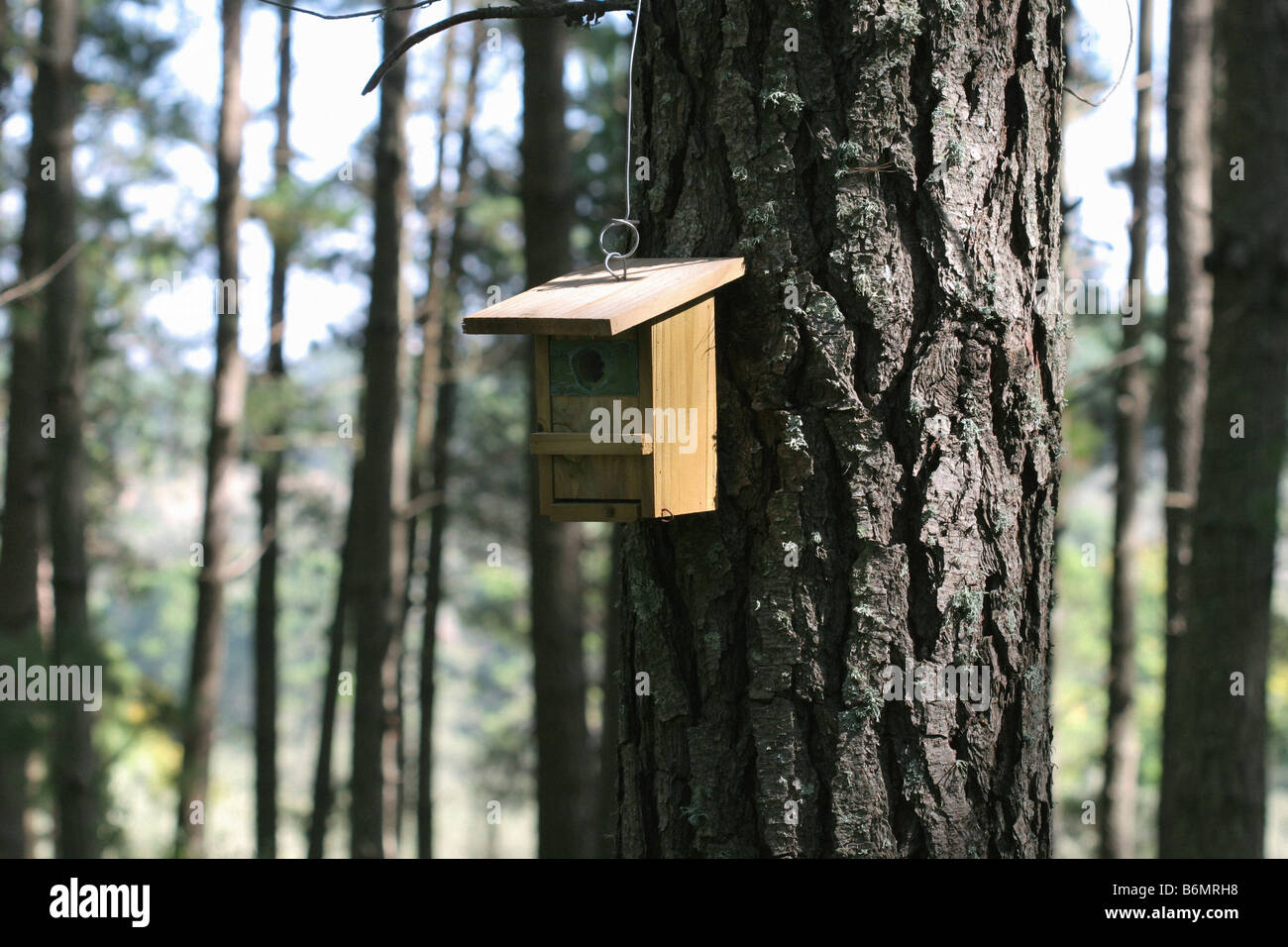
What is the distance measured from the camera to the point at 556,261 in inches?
253

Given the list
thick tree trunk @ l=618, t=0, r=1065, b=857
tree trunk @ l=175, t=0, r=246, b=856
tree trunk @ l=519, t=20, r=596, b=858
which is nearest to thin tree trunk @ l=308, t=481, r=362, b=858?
tree trunk @ l=175, t=0, r=246, b=856

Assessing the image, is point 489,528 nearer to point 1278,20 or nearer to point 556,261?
point 556,261

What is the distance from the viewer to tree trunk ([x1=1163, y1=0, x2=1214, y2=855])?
767cm

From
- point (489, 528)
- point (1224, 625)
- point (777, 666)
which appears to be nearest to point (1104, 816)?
point (1224, 625)

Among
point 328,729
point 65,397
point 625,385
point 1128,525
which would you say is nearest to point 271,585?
point 328,729

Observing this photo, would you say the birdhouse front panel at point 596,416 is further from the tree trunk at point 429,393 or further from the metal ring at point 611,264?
the tree trunk at point 429,393

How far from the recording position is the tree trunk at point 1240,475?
5.75 meters

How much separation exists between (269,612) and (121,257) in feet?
21.6

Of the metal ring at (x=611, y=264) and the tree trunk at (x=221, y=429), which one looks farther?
the tree trunk at (x=221, y=429)

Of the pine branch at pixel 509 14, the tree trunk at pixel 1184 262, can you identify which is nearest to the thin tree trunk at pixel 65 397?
the pine branch at pixel 509 14

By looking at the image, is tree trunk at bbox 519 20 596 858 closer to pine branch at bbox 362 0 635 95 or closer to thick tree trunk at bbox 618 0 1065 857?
pine branch at bbox 362 0 635 95

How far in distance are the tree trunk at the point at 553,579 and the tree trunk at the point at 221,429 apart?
10.8ft

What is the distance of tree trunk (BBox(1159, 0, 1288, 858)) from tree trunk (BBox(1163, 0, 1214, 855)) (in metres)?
1.61

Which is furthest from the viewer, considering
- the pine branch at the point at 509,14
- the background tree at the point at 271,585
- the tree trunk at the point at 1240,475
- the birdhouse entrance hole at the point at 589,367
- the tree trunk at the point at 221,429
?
the background tree at the point at 271,585
